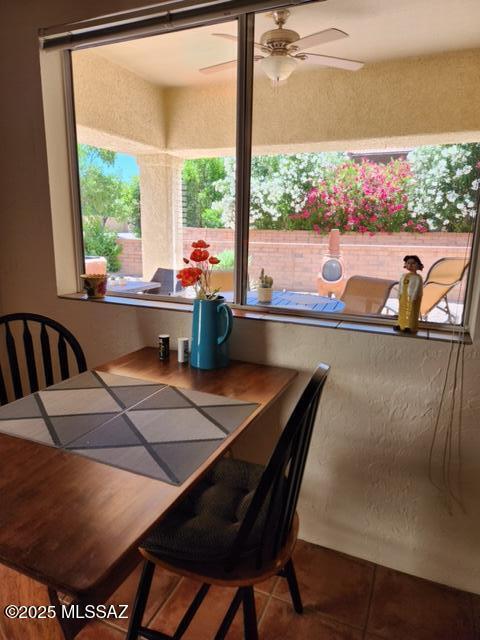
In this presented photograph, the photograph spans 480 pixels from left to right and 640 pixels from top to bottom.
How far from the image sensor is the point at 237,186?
1678mm

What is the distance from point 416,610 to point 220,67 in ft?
7.61

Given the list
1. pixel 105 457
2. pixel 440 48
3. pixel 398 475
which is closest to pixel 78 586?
pixel 105 457

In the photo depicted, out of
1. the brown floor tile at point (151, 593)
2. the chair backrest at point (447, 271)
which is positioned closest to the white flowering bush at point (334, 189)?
the chair backrest at point (447, 271)

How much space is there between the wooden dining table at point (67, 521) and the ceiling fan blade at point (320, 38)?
1.73 m

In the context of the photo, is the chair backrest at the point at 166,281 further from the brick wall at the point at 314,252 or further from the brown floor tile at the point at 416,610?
the brown floor tile at the point at 416,610

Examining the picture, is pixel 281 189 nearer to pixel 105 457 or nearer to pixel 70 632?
pixel 105 457

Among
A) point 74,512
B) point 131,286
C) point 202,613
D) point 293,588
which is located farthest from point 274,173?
point 202,613

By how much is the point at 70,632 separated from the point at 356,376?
1.09 m

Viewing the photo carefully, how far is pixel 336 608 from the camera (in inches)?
55.1

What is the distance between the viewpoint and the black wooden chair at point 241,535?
913 millimetres

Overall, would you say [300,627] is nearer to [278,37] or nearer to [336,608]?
[336,608]

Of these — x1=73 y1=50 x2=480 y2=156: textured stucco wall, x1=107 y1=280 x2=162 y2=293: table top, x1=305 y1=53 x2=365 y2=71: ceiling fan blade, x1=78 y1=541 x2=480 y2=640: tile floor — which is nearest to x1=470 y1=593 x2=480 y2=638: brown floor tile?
x1=78 y1=541 x2=480 y2=640: tile floor

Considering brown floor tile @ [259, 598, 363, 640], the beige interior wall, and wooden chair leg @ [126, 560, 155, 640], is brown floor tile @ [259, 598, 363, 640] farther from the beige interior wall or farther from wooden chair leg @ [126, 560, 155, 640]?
wooden chair leg @ [126, 560, 155, 640]

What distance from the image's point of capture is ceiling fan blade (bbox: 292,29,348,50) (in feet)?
6.15
